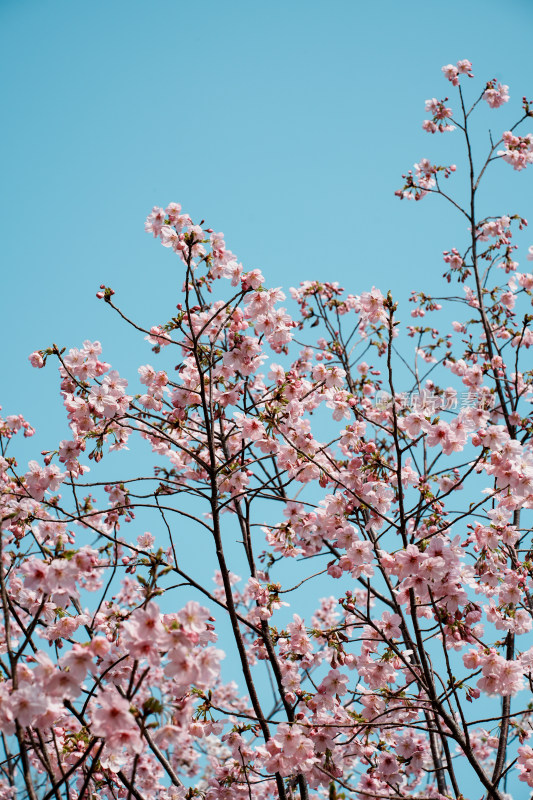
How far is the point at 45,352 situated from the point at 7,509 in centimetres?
97

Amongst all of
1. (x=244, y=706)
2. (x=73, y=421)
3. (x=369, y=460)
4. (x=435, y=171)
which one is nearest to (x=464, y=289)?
(x=435, y=171)

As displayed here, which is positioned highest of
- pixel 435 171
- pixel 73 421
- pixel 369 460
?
pixel 435 171

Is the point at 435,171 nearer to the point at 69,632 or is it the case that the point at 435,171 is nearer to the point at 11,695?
the point at 69,632

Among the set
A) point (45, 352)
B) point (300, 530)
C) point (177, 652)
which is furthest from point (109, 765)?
point (45, 352)

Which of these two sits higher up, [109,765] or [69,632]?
[69,632]

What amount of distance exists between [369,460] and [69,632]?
2.03m

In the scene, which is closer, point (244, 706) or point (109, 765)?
point (109, 765)

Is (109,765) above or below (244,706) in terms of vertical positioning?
below

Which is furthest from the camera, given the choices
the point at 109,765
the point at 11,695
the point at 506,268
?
the point at 506,268

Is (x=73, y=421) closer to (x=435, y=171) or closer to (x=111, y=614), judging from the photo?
(x=111, y=614)

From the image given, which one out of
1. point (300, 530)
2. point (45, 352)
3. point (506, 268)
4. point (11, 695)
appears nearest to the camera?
point (11, 695)

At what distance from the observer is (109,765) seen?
3.07 meters

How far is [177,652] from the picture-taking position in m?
2.16

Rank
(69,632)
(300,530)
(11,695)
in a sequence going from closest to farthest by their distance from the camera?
1. (11,695)
2. (69,632)
3. (300,530)
